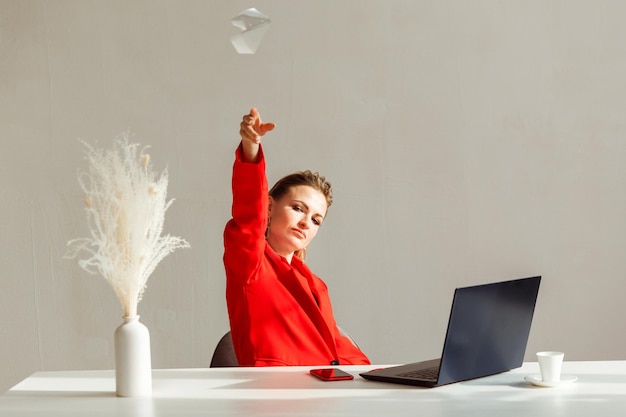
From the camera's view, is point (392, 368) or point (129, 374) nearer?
point (129, 374)

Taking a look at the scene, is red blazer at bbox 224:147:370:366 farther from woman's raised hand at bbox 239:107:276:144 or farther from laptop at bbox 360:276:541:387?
laptop at bbox 360:276:541:387

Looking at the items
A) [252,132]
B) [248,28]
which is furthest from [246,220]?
[248,28]

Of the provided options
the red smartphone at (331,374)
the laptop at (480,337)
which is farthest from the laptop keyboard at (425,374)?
the red smartphone at (331,374)

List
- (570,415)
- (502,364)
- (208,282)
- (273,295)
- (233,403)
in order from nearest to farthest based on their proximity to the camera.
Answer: (570,415) < (233,403) < (502,364) < (273,295) < (208,282)

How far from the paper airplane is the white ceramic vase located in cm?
89

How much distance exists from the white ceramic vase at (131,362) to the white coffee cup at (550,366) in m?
0.79

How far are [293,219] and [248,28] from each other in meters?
0.60

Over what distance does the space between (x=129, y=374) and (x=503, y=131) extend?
2.39 meters

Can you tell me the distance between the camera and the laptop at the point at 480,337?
64.4 inches

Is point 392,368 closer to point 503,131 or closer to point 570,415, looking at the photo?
point 570,415

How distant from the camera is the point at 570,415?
1.39 m

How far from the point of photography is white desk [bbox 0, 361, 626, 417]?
4.74 ft

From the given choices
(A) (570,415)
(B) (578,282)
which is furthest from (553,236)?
(A) (570,415)

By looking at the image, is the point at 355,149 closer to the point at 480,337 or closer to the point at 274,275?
the point at 274,275
